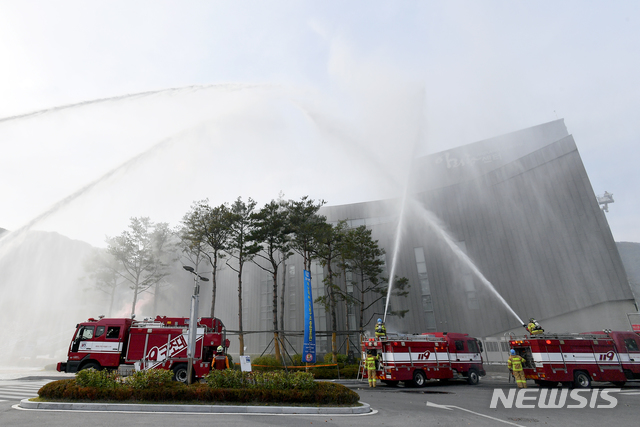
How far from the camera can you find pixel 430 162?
41031 mm

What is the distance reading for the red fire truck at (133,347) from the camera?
16.5m

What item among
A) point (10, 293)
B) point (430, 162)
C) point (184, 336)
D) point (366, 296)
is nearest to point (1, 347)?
point (10, 293)

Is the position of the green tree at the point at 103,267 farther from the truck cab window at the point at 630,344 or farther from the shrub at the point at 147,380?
the truck cab window at the point at 630,344

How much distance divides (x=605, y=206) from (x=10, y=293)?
253ft

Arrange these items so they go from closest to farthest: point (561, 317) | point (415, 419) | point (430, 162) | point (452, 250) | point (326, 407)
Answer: point (415, 419) → point (326, 407) → point (561, 317) → point (452, 250) → point (430, 162)

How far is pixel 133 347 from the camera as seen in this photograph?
1705cm

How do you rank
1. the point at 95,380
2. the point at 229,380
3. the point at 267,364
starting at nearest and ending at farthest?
1. the point at 95,380
2. the point at 229,380
3. the point at 267,364

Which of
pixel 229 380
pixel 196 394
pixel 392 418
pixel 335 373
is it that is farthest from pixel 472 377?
pixel 196 394

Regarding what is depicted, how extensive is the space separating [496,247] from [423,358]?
1885cm

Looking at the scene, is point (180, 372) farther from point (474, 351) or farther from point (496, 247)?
point (496, 247)

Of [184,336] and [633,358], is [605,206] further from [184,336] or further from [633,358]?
[184,336]

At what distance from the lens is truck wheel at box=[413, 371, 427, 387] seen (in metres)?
17.1

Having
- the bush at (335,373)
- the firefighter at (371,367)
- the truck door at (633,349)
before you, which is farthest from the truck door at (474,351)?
the bush at (335,373)

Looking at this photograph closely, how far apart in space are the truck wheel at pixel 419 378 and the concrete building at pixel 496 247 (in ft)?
40.0
